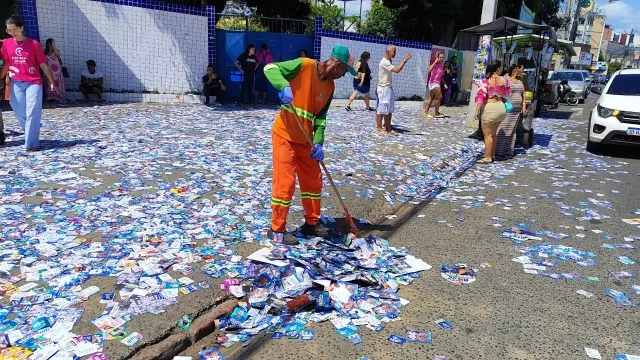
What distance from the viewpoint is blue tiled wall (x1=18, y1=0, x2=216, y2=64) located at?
37.2ft

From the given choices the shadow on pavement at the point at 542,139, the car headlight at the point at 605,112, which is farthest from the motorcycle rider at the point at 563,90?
the car headlight at the point at 605,112

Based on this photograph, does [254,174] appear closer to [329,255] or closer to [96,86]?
[329,255]

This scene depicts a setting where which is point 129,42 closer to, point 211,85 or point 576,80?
point 211,85

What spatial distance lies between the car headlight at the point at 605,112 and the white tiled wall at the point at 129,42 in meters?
10.0

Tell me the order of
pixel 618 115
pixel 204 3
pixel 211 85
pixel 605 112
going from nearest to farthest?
pixel 618 115 < pixel 605 112 < pixel 211 85 < pixel 204 3

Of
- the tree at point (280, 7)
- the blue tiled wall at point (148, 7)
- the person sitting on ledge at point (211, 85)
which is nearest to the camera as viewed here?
the blue tiled wall at point (148, 7)

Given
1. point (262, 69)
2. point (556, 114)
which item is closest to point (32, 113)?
point (262, 69)

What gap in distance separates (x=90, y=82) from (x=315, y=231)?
→ 975 cm

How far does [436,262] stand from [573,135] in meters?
10.2

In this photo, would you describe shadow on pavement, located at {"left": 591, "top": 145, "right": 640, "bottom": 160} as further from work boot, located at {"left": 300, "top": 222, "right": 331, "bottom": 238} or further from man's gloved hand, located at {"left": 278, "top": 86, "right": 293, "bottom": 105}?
man's gloved hand, located at {"left": 278, "top": 86, "right": 293, "bottom": 105}

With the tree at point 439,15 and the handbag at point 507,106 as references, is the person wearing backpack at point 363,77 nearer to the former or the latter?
the handbag at point 507,106

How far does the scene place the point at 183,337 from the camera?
10.5 ft

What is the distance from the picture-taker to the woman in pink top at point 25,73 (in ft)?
23.1

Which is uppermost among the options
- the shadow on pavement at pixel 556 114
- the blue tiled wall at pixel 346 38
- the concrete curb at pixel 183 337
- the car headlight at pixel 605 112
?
the blue tiled wall at pixel 346 38
